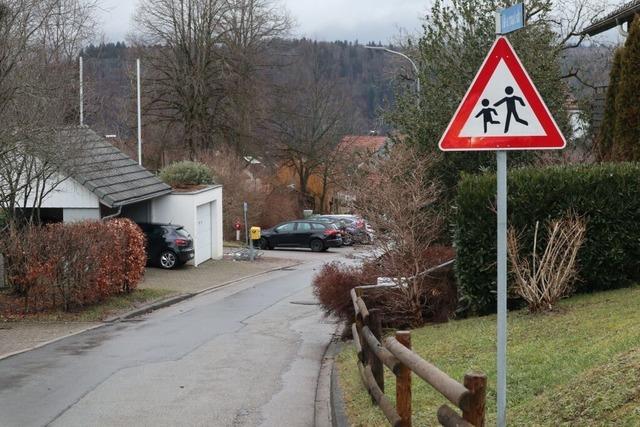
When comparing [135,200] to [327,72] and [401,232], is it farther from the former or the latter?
[327,72]

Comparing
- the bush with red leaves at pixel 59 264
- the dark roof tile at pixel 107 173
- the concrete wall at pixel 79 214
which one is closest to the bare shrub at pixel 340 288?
the bush with red leaves at pixel 59 264

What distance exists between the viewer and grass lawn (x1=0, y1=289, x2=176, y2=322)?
703 inches

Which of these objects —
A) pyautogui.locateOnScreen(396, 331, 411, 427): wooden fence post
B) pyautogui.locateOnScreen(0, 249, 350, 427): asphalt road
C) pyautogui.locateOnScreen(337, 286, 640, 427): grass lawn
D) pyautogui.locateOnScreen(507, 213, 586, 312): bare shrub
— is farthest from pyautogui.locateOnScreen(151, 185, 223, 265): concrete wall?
pyautogui.locateOnScreen(396, 331, 411, 427): wooden fence post

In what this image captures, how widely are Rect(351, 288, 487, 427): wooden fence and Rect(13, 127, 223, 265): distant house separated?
12.7 metres

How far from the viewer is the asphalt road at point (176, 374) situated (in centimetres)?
878

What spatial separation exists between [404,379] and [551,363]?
1.96 metres

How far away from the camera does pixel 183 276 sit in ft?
92.3

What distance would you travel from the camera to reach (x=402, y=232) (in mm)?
13812

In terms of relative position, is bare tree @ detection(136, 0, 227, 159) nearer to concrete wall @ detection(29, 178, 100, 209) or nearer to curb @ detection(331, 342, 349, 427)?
concrete wall @ detection(29, 178, 100, 209)

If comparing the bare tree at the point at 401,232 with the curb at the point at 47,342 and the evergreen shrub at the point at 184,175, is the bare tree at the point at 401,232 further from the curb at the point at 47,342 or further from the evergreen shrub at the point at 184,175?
the evergreen shrub at the point at 184,175

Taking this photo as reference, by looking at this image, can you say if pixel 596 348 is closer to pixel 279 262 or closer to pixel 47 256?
pixel 47 256

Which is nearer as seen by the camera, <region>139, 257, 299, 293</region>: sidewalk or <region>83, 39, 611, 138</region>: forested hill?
<region>139, 257, 299, 293</region>: sidewalk

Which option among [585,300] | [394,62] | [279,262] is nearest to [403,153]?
[585,300]

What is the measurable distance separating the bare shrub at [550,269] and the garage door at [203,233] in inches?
Result: 847
